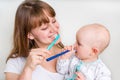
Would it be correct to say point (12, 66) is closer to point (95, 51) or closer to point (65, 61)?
point (65, 61)

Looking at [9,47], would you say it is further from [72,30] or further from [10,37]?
[72,30]

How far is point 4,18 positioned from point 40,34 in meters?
0.34

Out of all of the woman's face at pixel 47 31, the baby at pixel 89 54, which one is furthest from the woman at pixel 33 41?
the baby at pixel 89 54

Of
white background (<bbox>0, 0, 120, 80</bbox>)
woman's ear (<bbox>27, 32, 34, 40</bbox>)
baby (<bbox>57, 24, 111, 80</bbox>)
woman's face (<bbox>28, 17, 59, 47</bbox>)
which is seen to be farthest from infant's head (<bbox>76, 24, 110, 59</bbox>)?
white background (<bbox>0, 0, 120, 80</bbox>)

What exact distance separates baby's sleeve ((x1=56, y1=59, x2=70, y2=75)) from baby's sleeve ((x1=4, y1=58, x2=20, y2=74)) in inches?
6.6

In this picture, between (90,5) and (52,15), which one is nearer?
(52,15)

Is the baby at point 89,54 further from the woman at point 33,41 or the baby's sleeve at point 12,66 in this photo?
the baby's sleeve at point 12,66

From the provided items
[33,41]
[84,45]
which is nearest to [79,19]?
[33,41]

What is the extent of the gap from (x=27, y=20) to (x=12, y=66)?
21cm

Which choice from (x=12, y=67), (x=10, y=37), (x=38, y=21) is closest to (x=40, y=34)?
(x=38, y=21)

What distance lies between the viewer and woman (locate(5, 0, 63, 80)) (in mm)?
1207

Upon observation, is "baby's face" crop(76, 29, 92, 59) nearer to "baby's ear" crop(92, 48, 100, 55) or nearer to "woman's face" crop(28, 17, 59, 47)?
"baby's ear" crop(92, 48, 100, 55)

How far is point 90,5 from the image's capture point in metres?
1.50

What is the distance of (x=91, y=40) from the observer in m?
1.14
